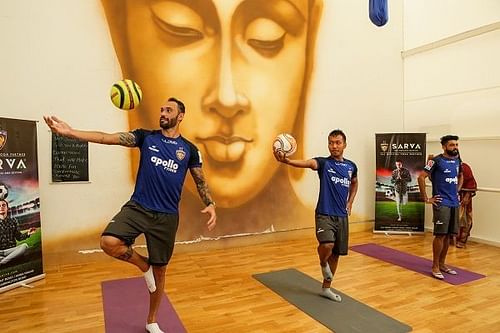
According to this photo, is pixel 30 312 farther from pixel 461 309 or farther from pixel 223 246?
pixel 461 309

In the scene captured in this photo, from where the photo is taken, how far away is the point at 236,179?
5320 mm

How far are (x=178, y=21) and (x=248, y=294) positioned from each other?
3543 mm

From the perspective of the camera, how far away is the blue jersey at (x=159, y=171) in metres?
2.51

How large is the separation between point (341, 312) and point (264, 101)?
10.8 feet

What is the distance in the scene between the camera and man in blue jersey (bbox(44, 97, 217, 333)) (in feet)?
7.88

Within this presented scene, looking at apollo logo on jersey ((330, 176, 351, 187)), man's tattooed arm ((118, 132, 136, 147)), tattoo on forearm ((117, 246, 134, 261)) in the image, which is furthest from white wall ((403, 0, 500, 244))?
tattoo on forearm ((117, 246, 134, 261))

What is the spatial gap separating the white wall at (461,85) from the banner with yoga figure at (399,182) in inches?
17.8

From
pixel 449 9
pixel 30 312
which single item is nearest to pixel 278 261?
pixel 30 312

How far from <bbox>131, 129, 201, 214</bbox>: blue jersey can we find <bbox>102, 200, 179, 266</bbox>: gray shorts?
0.05 m

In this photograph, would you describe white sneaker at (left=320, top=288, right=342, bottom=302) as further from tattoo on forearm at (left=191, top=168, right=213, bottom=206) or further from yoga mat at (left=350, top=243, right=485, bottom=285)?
tattoo on forearm at (left=191, top=168, right=213, bottom=206)

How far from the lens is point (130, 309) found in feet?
10.3

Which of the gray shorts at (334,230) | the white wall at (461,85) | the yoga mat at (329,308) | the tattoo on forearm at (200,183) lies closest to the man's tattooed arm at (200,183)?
the tattoo on forearm at (200,183)

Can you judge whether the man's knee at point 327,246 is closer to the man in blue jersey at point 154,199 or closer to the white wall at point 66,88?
the man in blue jersey at point 154,199

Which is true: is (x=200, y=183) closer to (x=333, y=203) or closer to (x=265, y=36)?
(x=333, y=203)
